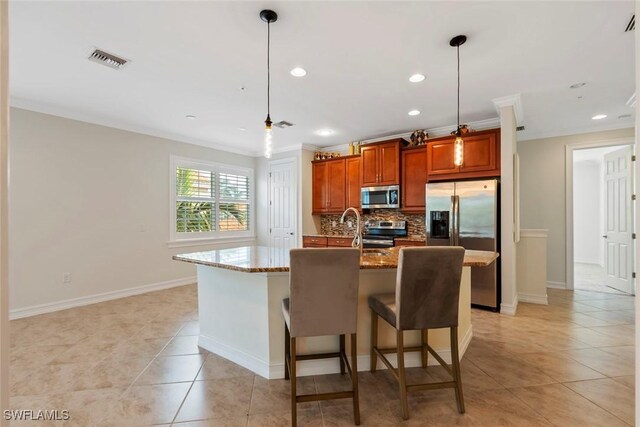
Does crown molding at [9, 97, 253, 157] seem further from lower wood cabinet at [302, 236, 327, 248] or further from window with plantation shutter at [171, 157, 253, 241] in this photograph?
lower wood cabinet at [302, 236, 327, 248]

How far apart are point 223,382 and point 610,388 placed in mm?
2706

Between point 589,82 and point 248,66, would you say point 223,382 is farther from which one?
point 589,82

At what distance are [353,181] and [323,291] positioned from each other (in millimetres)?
3790

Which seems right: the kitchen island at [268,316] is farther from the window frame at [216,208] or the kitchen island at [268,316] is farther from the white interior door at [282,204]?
the white interior door at [282,204]

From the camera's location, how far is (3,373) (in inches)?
24.0

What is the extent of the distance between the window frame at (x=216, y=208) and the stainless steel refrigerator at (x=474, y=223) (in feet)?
12.4

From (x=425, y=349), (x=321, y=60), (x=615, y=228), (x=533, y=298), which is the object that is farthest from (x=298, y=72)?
(x=615, y=228)

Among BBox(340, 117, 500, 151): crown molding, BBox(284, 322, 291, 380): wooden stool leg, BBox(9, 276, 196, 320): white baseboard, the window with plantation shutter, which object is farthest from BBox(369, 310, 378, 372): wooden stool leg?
the window with plantation shutter

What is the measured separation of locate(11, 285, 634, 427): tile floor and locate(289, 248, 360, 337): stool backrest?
559 millimetres

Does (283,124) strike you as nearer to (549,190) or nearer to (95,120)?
(95,120)

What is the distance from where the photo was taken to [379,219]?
5.30 metres

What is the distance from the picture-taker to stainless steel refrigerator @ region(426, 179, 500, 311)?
3676 millimetres

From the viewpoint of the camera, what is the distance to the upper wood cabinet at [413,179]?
4.55 metres

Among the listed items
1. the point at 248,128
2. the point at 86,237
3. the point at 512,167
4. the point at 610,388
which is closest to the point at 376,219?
the point at 512,167
